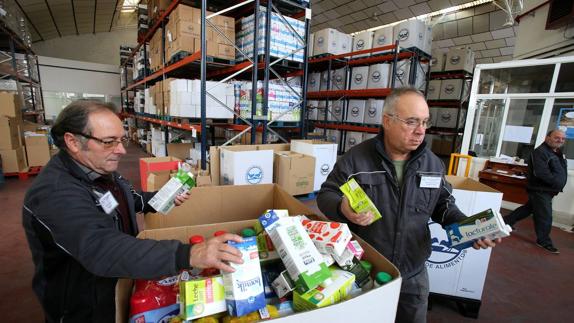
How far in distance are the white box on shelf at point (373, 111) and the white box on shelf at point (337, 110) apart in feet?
2.70

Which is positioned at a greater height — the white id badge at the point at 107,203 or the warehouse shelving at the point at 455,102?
the warehouse shelving at the point at 455,102

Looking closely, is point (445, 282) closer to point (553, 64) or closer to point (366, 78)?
point (553, 64)

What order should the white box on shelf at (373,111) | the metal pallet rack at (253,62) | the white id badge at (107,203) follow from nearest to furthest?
the white id badge at (107,203) < the metal pallet rack at (253,62) < the white box on shelf at (373,111)

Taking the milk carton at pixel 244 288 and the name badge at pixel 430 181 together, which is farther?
the name badge at pixel 430 181

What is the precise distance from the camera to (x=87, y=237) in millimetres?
793

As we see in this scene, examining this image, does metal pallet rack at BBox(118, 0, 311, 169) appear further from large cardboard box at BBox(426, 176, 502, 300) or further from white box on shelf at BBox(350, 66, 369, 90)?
large cardboard box at BBox(426, 176, 502, 300)

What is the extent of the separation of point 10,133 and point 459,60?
10.5 metres

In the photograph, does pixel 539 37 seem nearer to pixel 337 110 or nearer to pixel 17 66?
pixel 337 110

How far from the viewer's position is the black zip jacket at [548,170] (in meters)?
3.32

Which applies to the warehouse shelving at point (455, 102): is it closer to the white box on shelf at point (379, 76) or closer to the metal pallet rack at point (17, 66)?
the white box on shelf at point (379, 76)

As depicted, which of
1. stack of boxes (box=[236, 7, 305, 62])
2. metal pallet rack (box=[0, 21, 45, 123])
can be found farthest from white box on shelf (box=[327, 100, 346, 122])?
metal pallet rack (box=[0, 21, 45, 123])

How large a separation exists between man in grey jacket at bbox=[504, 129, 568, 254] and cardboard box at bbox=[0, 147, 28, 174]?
329 inches

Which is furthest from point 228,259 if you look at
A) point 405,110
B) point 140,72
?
point 140,72

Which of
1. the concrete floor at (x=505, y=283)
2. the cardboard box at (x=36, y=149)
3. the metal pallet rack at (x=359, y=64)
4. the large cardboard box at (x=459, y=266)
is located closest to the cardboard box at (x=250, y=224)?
the large cardboard box at (x=459, y=266)
